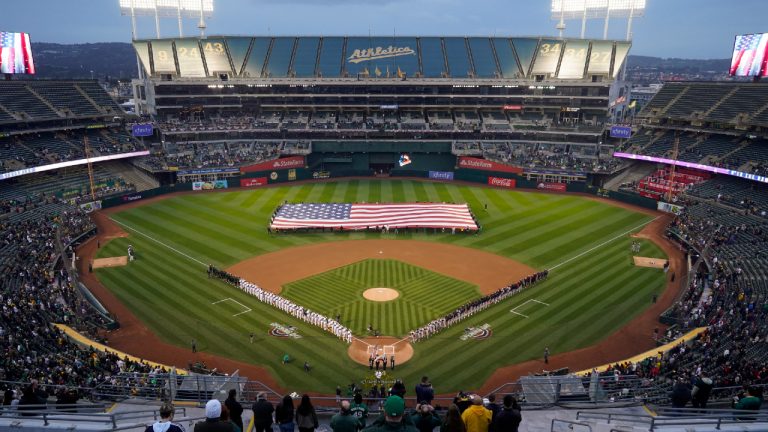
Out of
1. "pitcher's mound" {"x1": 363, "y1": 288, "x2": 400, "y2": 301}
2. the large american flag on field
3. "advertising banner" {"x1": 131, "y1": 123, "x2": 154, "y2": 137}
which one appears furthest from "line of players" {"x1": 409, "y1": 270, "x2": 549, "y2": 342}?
"advertising banner" {"x1": 131, "y1": 123, "x2": 154, "y2": 137}

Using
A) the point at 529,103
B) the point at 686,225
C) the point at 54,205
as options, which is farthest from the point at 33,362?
the point at 529,103

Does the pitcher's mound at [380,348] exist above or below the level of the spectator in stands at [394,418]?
below

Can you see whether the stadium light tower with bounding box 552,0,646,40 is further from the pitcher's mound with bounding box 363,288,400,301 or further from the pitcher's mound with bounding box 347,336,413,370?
the pitcher's mound with bounding box 347,336,413,370

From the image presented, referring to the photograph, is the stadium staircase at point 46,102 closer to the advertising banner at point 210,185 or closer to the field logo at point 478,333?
the advertising banner at point 210,185

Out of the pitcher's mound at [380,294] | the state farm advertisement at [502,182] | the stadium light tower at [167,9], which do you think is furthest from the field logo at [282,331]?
the stadium light tower at [167,9]

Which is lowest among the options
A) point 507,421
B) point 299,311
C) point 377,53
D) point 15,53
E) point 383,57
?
point 299,311

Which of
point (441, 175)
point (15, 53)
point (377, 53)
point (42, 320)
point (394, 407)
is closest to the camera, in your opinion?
point (394, 407)

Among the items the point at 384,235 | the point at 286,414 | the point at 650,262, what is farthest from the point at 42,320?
the point at 650,262

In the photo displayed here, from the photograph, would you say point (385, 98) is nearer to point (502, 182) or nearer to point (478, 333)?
point (502, 182)
